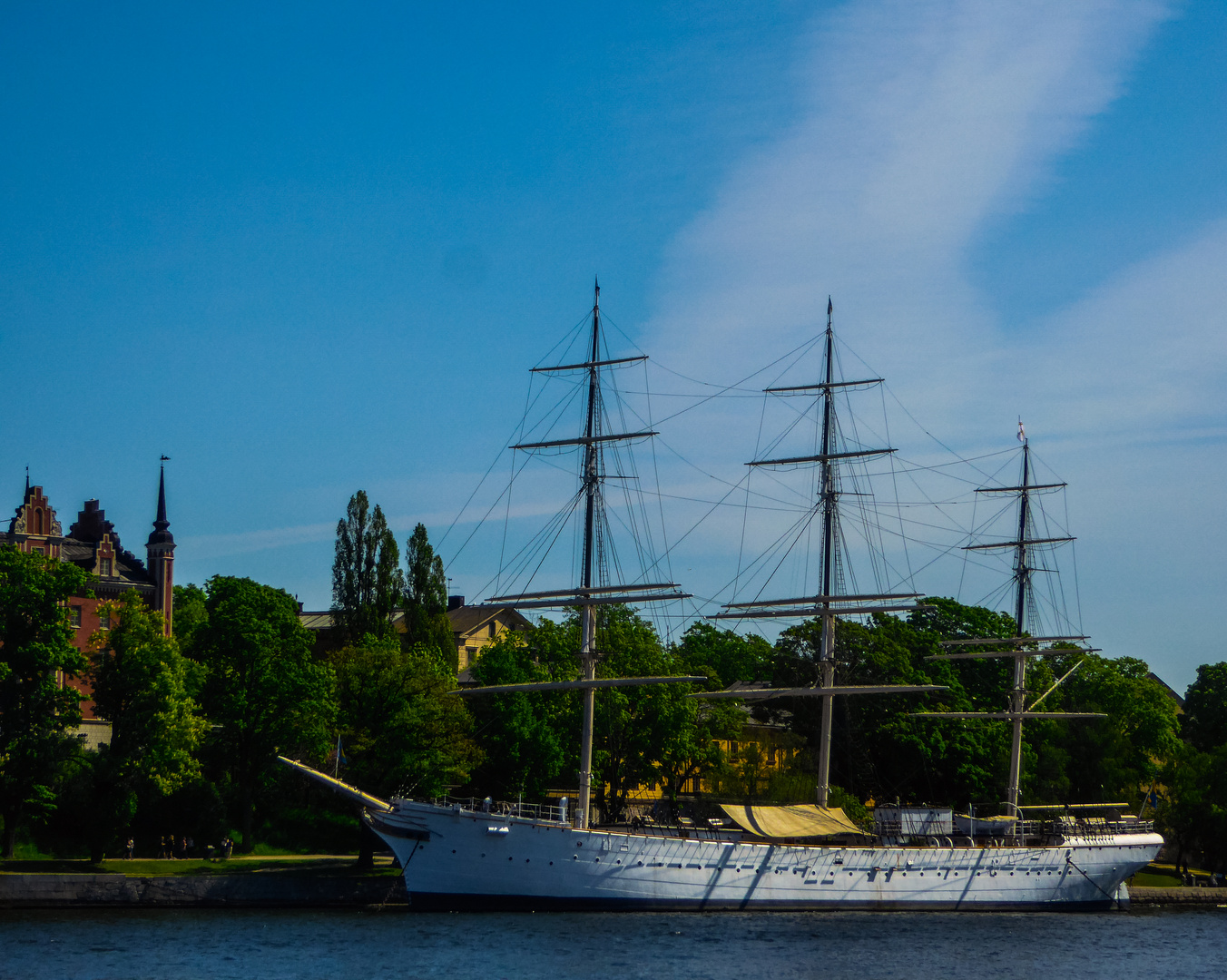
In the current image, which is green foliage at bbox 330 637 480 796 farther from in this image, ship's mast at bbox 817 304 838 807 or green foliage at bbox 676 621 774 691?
green foliage at bbox 676 621 774 691

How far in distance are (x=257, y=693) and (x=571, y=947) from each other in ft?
84.9

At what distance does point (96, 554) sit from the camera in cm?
8488

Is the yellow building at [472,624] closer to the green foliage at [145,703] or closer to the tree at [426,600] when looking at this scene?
the tree at [426,600]

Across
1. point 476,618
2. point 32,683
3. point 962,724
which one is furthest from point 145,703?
point 476,618

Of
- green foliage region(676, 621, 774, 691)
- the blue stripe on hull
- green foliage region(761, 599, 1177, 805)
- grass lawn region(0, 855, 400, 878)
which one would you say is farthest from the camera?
green foliage region(676, 621, 774, 691)

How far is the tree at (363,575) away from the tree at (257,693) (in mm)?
17031

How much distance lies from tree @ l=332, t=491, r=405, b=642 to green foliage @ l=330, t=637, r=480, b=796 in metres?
18.2

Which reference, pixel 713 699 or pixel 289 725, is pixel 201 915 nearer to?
pixel 289 725

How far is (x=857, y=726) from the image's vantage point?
83125mm

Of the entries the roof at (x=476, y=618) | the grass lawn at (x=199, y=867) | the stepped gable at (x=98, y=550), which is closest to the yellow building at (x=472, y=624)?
the roof at (x=476, y=618)

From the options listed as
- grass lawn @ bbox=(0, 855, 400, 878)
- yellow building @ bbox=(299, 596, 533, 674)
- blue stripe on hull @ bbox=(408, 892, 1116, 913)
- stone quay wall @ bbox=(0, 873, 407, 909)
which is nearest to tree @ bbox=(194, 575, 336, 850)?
grass lawn @ bbox=(0, 855, 400, 878)

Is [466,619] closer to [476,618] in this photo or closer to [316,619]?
[476,618]

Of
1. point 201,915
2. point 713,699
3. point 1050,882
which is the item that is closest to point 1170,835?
point 1050,882

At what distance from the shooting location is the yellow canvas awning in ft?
205
